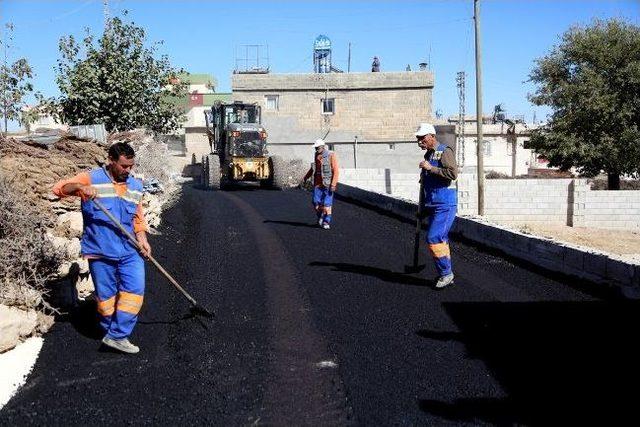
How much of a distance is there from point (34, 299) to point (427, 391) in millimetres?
3384

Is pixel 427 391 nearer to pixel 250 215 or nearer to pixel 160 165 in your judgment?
pixel 250 215

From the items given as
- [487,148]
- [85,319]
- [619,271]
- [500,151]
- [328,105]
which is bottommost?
[85,319]

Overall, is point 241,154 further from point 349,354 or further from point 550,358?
point 550,358

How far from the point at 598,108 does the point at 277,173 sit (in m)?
14.9

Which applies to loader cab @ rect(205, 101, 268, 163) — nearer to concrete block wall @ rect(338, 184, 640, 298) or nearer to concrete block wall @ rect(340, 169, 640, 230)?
concrete block wall @ rect(340, 169, 640, 230)

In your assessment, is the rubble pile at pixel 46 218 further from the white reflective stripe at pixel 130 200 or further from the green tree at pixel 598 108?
the green tree at pixel 598 108

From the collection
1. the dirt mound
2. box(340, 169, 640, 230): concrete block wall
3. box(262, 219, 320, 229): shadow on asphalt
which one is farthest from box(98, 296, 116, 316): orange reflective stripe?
box(340, 169, 640, 230): concrete block wall

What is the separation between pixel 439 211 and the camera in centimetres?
690

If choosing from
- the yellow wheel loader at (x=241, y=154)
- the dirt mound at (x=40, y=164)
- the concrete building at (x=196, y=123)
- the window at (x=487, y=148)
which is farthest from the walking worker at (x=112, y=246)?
the window at (x=487, y=148)

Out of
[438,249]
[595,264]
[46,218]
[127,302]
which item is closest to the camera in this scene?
[127,302]

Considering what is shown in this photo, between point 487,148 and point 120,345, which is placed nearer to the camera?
point 120,345

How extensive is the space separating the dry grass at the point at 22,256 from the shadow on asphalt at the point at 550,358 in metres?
3.31

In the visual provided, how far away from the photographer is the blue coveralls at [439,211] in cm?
686

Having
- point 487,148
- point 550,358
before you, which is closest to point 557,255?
point 550,358
